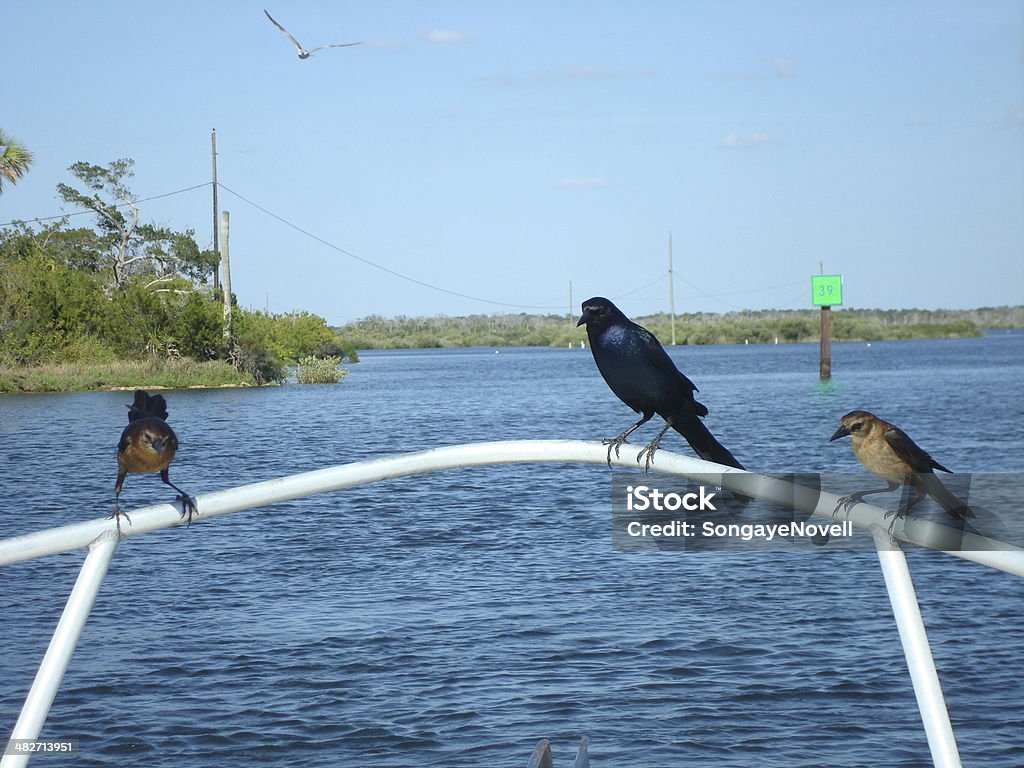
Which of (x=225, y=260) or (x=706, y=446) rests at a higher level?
(x=225, y=260)

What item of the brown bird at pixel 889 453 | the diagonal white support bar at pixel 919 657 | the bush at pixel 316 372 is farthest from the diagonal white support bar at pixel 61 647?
the bush at pixel 316 372

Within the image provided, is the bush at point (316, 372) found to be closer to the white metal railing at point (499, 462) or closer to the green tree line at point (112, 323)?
the green tree line at point (112, 323)

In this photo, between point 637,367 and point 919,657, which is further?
point 637,367

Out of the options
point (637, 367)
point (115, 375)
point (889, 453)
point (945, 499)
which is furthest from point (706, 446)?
point (115, 375)

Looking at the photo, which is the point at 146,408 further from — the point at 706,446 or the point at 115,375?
the point at 115,375

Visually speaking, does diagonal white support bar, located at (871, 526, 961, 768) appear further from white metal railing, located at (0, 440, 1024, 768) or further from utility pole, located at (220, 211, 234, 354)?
utility pole, located at (220, 211, 234, 354)

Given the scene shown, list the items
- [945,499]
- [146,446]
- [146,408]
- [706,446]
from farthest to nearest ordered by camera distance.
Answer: [146,408] < [146,446] < [706,446] < [945,499]

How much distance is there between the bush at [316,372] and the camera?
263ft

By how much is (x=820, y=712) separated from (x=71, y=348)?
6144cm

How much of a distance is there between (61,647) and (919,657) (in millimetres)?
2237

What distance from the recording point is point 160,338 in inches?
2547

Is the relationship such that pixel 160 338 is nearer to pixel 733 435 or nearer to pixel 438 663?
pixel 733 435

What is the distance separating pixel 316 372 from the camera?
8025 centimetres

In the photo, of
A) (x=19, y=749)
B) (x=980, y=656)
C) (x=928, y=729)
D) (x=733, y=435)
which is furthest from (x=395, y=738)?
(x=733, y=435)
